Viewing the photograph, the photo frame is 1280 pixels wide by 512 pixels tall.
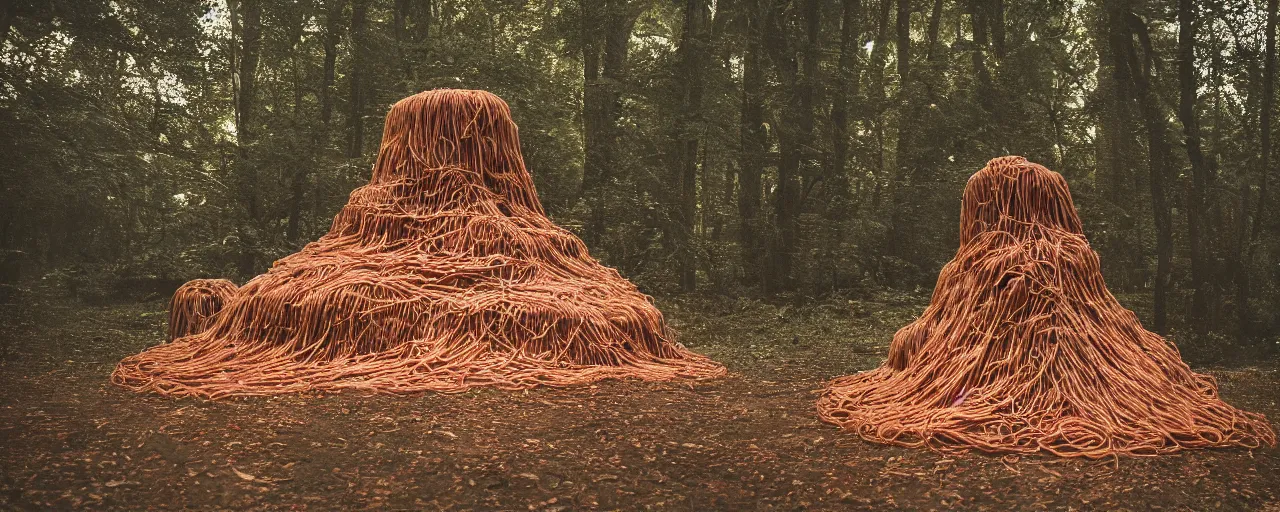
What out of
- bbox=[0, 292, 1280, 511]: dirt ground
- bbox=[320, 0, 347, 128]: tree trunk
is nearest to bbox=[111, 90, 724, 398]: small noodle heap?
bbox=[0, 292, 1280, 511]: dirt ground

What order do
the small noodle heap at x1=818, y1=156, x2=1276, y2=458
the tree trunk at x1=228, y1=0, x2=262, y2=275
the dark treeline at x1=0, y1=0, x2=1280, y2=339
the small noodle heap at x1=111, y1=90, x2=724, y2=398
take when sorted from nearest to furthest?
the small noodle heap at x1=818, y1=156, x2=1276, y2=458 → the small noodle heap at x1=111, y1=90, x2=724, y2=398 → the dark treeline at x1=0, y1=0, x2=1280, y2=339 → the tree trunk at x1=228, y1=0, x2=262, y2=275

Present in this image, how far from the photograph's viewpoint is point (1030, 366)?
3.78 m

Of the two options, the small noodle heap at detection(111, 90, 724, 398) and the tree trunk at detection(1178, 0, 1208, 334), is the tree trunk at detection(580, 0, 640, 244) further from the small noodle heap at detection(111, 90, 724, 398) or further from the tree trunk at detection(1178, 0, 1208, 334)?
the tree trunk at detection(1178, 0, 1208, 334)

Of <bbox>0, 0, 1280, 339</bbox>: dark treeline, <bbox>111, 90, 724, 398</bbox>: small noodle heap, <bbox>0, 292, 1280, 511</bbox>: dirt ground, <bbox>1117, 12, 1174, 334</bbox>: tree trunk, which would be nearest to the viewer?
<bbox>0, 292, 1280, 511</bbox>: dirt ground

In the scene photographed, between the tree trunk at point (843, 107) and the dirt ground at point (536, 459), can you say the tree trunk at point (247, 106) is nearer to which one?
the dirt ground at point (536, 459)

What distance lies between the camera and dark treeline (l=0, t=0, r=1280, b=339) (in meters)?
7.22

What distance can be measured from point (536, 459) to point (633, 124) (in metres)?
6.29

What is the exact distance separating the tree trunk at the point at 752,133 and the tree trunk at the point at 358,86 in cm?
359

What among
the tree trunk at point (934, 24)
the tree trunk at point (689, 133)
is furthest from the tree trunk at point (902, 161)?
the tree trunk at point (689, 133)

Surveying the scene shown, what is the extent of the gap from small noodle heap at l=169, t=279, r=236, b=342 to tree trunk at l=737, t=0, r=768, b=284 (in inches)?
186

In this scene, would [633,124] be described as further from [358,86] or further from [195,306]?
[195,306]

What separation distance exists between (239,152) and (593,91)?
11.0 ft

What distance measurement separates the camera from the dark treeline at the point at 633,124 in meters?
7.22

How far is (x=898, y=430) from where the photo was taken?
3.56 metres
